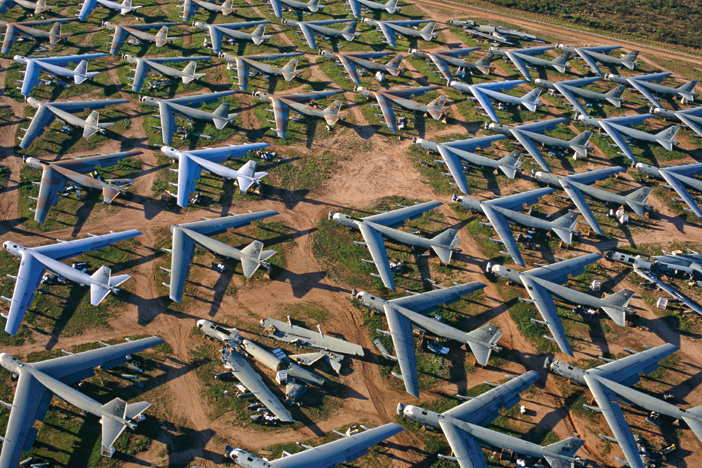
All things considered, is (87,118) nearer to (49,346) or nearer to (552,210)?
(49,346)

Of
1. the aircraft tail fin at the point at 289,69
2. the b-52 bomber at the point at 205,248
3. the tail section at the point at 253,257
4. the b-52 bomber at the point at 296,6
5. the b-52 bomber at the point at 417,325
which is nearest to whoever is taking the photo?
the b-52 bomber at the point at 417,325

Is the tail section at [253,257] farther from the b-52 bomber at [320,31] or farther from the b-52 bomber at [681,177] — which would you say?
the b-52 bomber at [681,177]

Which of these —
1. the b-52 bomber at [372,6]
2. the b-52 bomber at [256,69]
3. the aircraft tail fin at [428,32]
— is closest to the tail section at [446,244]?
the b-52 bomber at [256,69]

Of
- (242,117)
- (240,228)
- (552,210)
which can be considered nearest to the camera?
(240,228)

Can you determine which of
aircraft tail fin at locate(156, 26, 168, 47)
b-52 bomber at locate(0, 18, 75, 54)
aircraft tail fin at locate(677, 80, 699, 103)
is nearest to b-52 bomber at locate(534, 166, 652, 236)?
aircraft tail fin at locate(677, 80, 699, 103)

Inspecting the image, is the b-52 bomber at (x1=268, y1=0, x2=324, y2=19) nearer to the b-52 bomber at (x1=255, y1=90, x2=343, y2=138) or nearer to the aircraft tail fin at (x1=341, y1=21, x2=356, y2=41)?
the aircraft tail fin at (x1=341, y1=21, x2=356, y2=41)

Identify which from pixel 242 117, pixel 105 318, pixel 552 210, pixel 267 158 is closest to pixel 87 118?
pixel 242 117

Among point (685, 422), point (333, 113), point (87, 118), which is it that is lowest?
point (685, 422)
